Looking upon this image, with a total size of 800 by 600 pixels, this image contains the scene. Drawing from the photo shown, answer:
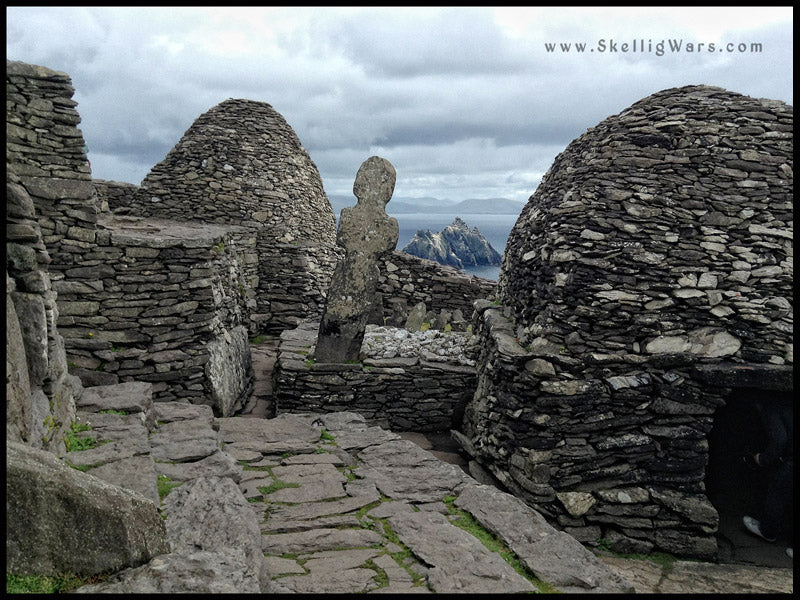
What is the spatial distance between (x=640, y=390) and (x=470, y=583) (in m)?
4.41

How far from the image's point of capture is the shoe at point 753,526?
23.8ft

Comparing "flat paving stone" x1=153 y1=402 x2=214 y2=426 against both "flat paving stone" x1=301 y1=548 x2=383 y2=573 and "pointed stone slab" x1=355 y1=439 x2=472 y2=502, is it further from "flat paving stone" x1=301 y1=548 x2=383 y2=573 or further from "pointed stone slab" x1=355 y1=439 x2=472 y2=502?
"flat paving stone" x1=301 y1=548 x2=383 y2=573

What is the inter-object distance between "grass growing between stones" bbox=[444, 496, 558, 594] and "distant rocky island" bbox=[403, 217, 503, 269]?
83.4ft

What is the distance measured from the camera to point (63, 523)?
2883 millimetres

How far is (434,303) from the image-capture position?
15117mm

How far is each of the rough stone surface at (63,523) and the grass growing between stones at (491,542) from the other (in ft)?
8.69

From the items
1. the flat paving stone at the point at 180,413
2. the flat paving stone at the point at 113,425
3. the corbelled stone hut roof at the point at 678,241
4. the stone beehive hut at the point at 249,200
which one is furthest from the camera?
the stone beehive hut at the point at 249,200

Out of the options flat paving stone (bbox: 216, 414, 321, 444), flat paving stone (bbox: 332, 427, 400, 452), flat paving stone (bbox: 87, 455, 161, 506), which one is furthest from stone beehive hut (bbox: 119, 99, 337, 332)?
flat paving stone (bbox: 87, 455, 161, 506)

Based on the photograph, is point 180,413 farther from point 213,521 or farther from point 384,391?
point 384,391

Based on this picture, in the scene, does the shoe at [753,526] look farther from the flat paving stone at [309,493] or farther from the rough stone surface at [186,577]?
the rough stone surface at [186,577]

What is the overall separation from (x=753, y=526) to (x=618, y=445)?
2083 millimetres

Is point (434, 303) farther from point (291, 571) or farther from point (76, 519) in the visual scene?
point (76, 519)

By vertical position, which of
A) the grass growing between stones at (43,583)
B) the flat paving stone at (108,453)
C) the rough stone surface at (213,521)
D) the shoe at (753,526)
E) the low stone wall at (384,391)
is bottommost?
the shoe at (753,526)

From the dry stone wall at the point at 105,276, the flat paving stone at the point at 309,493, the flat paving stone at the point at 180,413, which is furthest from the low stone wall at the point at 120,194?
the flat paving stone at the point at 309,493
